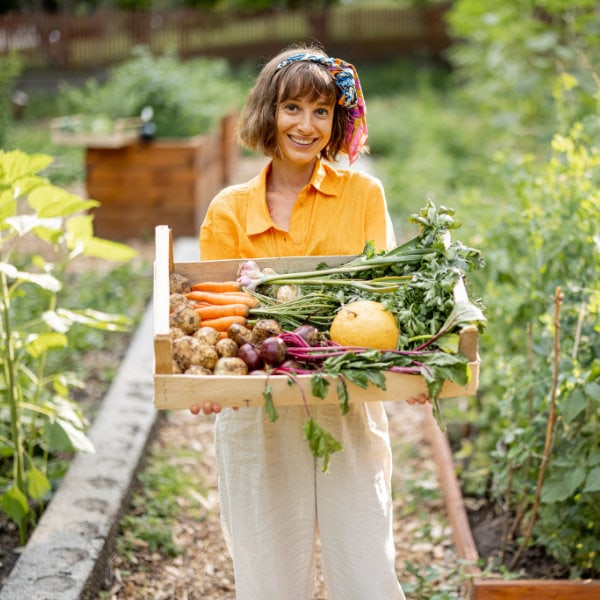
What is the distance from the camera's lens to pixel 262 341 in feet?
8.26

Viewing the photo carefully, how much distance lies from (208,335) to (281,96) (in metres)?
0.83

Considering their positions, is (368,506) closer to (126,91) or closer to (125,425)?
(125,425)

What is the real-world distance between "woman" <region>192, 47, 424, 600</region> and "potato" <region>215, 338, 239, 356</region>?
0.28 meters

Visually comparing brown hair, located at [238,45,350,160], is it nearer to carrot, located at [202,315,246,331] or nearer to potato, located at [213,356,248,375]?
carrot, located at [202,315,246,331]

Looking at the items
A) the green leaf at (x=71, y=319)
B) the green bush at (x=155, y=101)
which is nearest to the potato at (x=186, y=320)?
the green leaf at (x=71, y=319)

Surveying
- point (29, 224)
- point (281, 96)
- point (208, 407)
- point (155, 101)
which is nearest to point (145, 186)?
point (155, 101)

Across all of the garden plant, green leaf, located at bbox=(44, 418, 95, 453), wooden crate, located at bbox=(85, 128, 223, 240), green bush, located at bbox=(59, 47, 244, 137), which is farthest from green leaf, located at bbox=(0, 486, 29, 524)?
green bush, located at bbox=(59, 47, 244, 137)

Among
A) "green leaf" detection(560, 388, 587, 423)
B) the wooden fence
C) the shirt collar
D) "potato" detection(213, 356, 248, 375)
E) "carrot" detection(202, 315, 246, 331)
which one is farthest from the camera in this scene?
Answer: the wooden fence

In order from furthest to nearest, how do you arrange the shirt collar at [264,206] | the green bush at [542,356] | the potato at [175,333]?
the green bush at [542,356] → the shirt collar at [264,206] → the potato at [175,333]

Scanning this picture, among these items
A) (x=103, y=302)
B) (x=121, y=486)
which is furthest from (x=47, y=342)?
(x=103, y=302)

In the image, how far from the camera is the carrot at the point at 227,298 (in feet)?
8.70

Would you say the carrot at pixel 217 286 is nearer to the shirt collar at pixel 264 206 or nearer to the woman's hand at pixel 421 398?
the shirt collar at pixel 264 206

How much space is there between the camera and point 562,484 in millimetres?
3205

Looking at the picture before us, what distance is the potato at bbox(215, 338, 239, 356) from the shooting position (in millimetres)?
2459
